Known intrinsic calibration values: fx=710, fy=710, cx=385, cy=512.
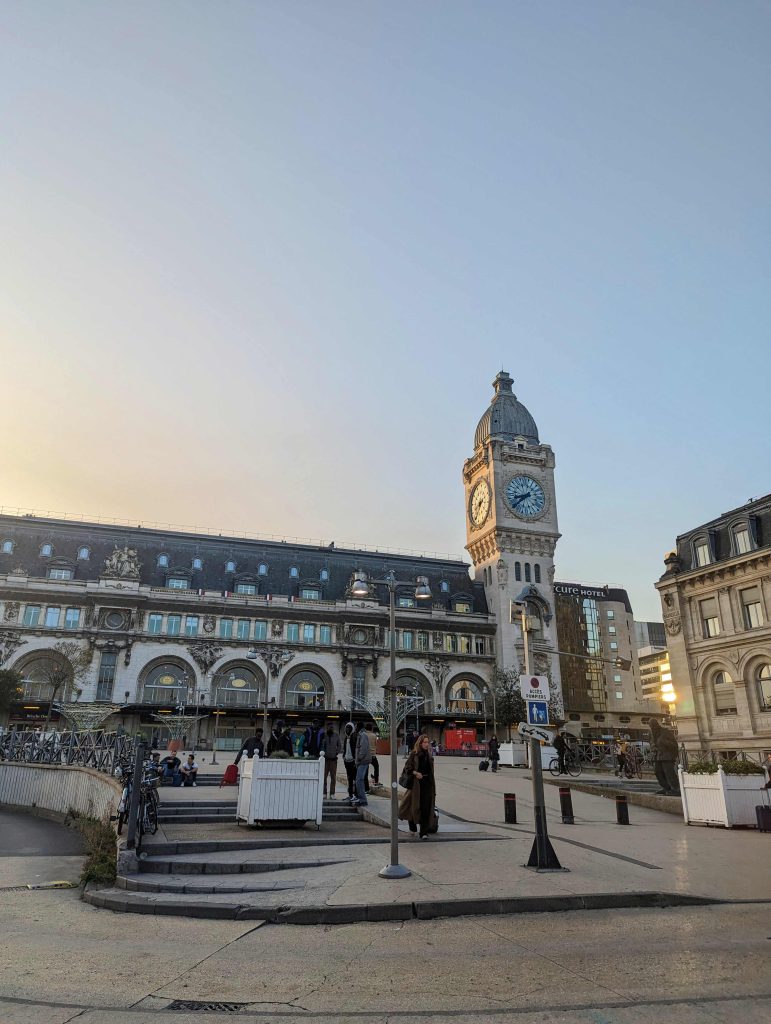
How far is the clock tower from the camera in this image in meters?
72.5

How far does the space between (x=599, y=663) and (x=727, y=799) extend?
93330 mm

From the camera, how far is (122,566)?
6500 cm

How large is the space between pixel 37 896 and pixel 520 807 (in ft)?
44.6

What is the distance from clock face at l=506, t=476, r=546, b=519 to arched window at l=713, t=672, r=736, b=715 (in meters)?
38.5

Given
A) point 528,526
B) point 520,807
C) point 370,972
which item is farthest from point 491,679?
point 370,972

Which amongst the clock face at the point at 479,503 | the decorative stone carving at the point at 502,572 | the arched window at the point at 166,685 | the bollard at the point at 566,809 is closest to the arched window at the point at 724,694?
the bollard at the point at 566,809

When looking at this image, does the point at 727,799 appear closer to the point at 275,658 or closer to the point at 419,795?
the point at 419,795

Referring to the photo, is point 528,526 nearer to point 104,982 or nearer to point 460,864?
point 460,864

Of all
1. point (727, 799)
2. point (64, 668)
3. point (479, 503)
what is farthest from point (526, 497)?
point (727, 799)

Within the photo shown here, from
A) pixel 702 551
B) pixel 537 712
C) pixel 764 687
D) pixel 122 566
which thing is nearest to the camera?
pixel 537 712

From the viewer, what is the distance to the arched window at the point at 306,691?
6475 cm

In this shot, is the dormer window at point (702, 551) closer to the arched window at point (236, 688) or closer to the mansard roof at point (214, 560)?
the mansard roof at point (214, 560)

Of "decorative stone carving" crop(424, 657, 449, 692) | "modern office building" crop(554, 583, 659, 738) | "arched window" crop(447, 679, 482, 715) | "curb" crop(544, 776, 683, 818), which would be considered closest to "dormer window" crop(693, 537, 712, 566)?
"curb" crop(544, 776, 683, 818)

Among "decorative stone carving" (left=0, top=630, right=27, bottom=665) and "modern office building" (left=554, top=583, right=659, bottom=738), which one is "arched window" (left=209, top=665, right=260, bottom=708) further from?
"modern office building" (left=554, top=583, right=659, bottom=738)
